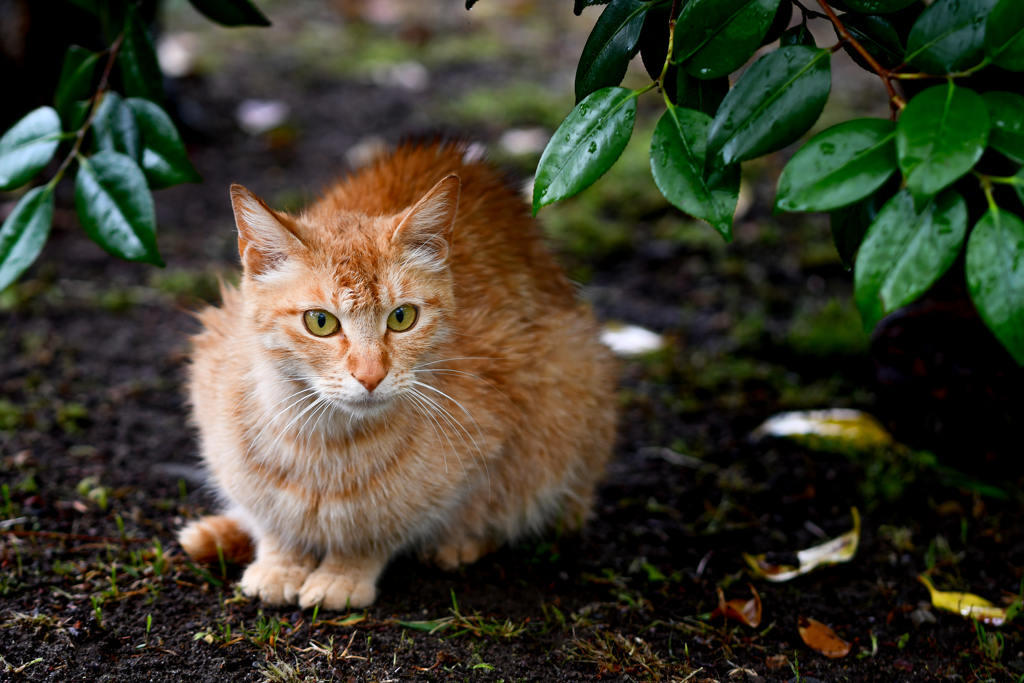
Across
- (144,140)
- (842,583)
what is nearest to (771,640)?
(842,583)

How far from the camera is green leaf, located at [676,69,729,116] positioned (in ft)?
5.27

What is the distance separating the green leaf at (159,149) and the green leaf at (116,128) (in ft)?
0.06

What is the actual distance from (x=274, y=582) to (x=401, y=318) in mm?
779

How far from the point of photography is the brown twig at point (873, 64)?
1410 millimetres

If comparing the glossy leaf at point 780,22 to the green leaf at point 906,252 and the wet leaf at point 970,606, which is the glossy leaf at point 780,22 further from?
the wet leaf at point 970,606

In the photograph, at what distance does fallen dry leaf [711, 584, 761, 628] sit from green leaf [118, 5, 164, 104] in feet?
6.75

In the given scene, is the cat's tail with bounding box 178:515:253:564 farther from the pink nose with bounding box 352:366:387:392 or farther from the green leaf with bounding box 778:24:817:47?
the green leaf with bounding box 778:24:817:47

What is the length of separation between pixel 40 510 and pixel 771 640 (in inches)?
81.4

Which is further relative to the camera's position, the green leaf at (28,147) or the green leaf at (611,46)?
the green leaf at (28,147)

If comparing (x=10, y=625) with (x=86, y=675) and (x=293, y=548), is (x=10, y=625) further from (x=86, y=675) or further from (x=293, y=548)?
(x=293, y=548)

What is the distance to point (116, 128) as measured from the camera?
2.04 m

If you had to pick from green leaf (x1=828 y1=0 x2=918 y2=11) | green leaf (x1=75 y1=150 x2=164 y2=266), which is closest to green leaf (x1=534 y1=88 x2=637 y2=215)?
green leaf (x1=828 y1=0 x2=918 y2=11)

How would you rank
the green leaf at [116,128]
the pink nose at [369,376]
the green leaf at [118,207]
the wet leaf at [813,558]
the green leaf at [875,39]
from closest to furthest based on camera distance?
the green leaf at [875,39]
the pink nose at [369,376]
the green leaf at [118,207]
the green leaf at [116,128]
the wet leaf at [813,558]

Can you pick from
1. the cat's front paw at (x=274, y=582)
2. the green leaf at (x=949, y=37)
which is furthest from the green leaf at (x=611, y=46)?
the cat's front paw at (x=274, y=582)
